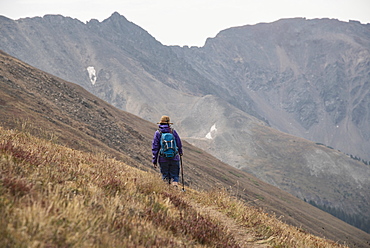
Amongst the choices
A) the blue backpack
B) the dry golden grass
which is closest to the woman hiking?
the blue backpack

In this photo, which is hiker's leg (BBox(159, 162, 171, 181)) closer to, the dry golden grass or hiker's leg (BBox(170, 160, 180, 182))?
hiker's leg (BBox(170, 160, 180, 182))

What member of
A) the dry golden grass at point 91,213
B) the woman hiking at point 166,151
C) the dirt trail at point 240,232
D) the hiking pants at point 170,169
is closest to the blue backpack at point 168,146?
the woman hiking at point 166,151

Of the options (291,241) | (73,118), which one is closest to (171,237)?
(291,241)

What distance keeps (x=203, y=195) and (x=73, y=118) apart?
115 ft

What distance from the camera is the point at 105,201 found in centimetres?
486

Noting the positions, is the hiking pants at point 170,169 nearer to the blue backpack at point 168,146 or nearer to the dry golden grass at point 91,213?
the blue backpack at point 168,146

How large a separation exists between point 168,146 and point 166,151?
18 centimetres

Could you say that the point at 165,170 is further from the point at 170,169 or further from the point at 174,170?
the point at 174,170

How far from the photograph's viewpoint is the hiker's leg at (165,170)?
1052 centimetres

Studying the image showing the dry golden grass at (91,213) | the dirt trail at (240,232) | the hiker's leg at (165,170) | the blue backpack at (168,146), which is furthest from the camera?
the hiker's leg at (165,170)

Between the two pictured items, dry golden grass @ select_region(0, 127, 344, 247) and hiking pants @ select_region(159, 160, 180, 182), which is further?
hiking pants @ select_region(159, 160, 180, 182)

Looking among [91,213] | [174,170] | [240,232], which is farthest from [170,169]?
[91,213]

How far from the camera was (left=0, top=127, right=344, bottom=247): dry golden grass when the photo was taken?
3448 millimetres

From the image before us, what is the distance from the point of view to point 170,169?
10.6 m
